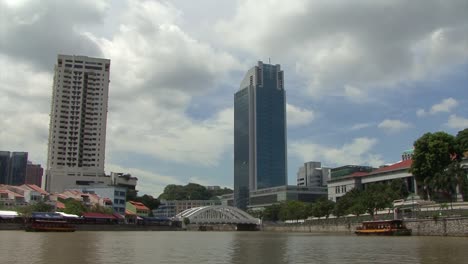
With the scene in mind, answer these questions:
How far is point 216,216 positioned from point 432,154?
93.6 m

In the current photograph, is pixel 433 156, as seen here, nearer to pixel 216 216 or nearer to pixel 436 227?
pixel 436 227

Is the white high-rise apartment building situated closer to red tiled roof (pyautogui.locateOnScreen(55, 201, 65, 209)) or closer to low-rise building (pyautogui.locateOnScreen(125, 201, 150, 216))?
low-rise building (pyautogui.locateOnScreen(125, 201, 150, 216))

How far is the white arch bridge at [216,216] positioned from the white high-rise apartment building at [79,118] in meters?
30.7

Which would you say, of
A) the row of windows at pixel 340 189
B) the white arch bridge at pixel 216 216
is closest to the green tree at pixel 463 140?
the row of windows at pixel 340 189

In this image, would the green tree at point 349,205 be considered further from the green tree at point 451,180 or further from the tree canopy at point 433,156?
the green tree at point 451,180

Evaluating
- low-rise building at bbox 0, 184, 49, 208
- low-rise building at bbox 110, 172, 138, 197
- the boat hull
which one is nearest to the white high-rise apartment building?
low-rise building at bbox 110, 172, 138, 197

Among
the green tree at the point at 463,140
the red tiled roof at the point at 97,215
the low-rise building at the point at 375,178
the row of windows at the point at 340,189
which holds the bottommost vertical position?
the red tiled roof at the point at 97,215

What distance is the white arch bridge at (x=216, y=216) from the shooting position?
168 m

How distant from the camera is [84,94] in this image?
185 m

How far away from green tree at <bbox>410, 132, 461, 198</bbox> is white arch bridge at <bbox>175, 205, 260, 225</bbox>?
79.2 meters

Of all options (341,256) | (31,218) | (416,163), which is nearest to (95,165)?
(31,218)

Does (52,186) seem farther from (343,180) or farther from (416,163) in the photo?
(416,163)

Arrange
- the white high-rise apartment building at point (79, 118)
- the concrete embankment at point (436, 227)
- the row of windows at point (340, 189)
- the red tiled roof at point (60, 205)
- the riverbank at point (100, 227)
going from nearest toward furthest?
the concrete embankment at point (436, 227) < the riverbank at point (100, 227) < the red tiled roof at point (60, 205) < the row of windows at point (340, 189) < the white high-rise apartment building at point (79, 118)

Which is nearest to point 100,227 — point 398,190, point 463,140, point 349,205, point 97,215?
point 97,215
